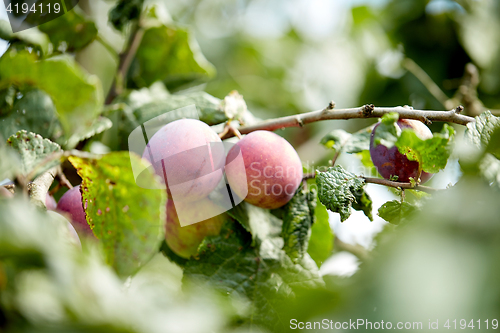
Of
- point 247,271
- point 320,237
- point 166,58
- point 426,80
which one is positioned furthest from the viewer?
point 426,80


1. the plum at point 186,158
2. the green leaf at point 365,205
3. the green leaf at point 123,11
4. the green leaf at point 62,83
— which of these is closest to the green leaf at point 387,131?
the green leaf at point 365,205

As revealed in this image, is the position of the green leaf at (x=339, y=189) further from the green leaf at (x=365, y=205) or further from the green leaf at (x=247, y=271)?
the green leaf at (x=247, y=271)

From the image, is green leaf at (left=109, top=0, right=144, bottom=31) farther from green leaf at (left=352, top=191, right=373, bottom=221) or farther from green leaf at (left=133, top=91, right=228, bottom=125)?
green leaf at (left=352, top=191, right=373, bottom=221)

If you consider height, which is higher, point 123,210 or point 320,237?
point 123,210

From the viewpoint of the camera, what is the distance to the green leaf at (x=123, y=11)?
87 centimetres

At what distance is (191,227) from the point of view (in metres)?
0.66

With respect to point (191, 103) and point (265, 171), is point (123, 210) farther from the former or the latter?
point (191, 103)

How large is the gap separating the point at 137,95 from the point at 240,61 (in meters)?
1.11

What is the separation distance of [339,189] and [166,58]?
648 millimetres

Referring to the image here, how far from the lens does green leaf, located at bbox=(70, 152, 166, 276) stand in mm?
413

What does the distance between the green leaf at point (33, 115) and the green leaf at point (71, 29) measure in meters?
0.23

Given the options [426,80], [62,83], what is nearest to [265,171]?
[62,83]

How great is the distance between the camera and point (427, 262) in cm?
30

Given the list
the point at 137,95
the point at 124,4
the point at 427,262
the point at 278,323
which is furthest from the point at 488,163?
the point at 124,4
